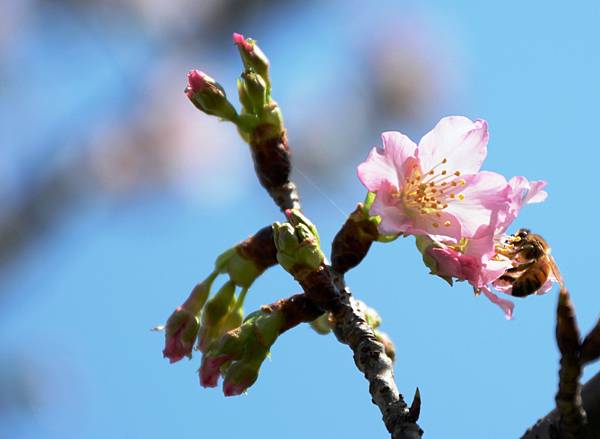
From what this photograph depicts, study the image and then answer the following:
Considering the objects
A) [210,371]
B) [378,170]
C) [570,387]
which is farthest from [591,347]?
[210,371]

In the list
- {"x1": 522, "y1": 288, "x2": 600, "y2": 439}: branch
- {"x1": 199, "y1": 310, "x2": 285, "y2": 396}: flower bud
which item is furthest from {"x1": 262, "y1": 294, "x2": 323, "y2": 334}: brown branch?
{"x1": 522, "y1": 288, "x2": 600, "y2": 439}: branch

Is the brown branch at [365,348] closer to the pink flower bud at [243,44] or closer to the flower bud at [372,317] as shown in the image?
Result: the flower bud at [372,317]

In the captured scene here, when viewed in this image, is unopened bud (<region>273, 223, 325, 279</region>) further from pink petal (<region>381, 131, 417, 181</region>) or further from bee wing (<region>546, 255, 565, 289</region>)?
bee wing (<region>546, 255, 565, 289</region>)

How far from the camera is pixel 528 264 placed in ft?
6.02

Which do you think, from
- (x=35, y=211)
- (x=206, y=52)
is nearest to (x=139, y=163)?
(x=206, y=52)

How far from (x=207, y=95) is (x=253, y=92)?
107 mm

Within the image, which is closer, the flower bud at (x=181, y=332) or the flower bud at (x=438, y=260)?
the flower bud at (x=438, y=260)

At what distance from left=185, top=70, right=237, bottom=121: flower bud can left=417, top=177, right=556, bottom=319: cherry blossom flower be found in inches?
22.1

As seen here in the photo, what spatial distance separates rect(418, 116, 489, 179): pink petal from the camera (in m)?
2.01

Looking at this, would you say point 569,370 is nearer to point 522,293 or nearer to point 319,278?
point 522,293

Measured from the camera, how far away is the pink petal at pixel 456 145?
2012 millimetres

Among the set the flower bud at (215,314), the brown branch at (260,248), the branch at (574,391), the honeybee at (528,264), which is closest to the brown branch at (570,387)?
the branch at (574,391)

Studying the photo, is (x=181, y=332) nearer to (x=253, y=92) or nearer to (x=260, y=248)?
(x=260, y=248)

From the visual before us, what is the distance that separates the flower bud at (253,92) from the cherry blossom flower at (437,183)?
1.14ft
